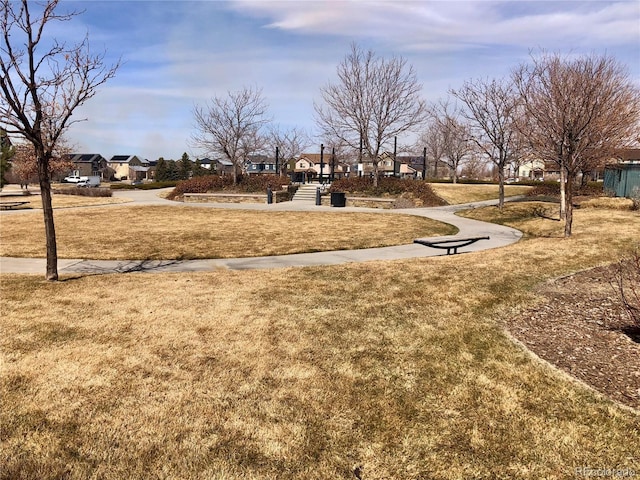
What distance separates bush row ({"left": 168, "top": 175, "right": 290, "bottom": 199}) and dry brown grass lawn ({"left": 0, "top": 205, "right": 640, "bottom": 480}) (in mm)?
25242

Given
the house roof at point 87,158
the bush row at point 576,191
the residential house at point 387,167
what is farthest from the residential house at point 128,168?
the bush row at point 576,191

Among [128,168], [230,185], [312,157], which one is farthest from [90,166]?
[230,185]

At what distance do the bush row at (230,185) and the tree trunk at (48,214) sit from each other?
2359cm

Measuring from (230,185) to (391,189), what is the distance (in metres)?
13.0

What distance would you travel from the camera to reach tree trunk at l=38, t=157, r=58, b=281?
7.14 metres

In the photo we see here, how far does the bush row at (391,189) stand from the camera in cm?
2700

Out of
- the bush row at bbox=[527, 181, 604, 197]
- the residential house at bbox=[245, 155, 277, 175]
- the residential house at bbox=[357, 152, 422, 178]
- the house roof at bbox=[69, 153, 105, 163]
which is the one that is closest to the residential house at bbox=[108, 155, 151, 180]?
the house roof at bbox=[69, 153, 105, 163]

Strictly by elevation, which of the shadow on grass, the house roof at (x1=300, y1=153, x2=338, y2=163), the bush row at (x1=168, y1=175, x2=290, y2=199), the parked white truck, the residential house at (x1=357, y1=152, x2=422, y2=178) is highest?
the house roof at (x1=300, y1=153, x2=338, y2=163)

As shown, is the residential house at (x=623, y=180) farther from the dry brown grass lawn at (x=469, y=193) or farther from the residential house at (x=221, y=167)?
the residential house at (x=221, y=167)

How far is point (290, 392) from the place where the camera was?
13.2 feet

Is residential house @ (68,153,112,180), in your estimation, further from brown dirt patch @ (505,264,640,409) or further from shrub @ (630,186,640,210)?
brown dirt patch @ (505,264,640,409)

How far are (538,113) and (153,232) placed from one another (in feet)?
47.1

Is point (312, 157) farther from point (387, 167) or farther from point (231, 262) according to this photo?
→ point (231, 262)

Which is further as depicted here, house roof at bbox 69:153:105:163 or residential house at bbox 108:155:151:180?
residential house at bbox 108:155:151:180
